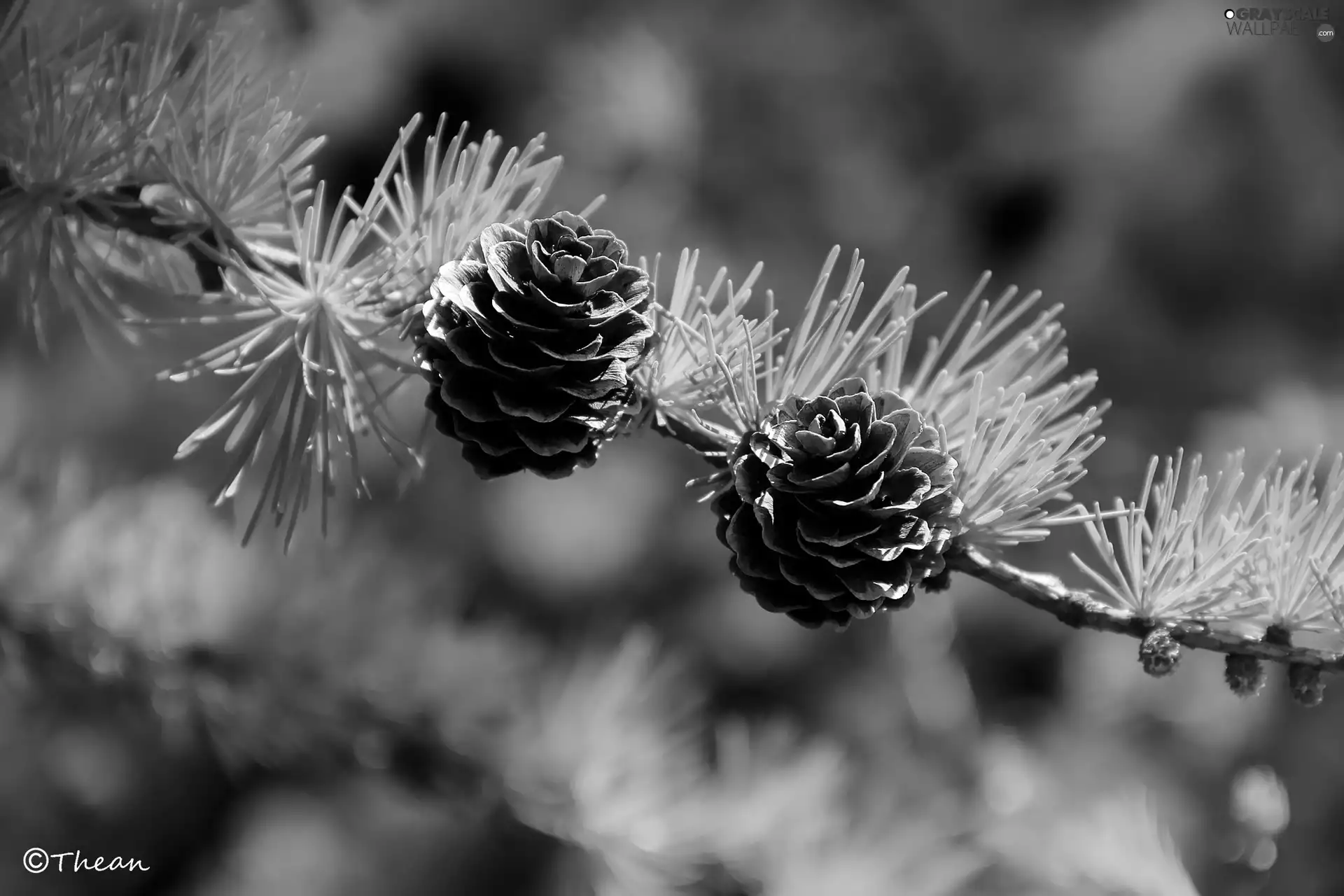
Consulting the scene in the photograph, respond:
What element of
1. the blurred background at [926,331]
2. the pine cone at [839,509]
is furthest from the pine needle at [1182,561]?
the blurred background at [926,331]

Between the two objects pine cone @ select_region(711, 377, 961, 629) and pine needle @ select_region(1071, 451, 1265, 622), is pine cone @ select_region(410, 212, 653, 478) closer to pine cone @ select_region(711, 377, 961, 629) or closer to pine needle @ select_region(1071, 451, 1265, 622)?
pine cone @ select_region(711, 377, 961, 629)

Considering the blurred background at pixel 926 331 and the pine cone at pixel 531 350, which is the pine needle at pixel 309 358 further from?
the blurred background at pixel 926 331

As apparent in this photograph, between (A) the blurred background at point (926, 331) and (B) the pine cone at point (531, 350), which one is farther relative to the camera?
(A) the blurred background at point (926, 331)

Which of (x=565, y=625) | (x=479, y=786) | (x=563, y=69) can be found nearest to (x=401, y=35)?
(x=563, y=69)

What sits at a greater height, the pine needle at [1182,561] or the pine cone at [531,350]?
the pine cone at [531,350]

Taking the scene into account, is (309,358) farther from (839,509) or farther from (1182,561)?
(1182,561)

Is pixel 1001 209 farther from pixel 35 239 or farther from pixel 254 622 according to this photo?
pixel 35 239

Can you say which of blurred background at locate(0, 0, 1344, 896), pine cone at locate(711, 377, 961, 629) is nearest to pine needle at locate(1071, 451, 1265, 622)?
pine cone at locate(711, 377, 961, 629)

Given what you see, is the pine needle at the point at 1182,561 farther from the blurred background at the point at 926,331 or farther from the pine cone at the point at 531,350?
the blurred background at the point at 926,331
